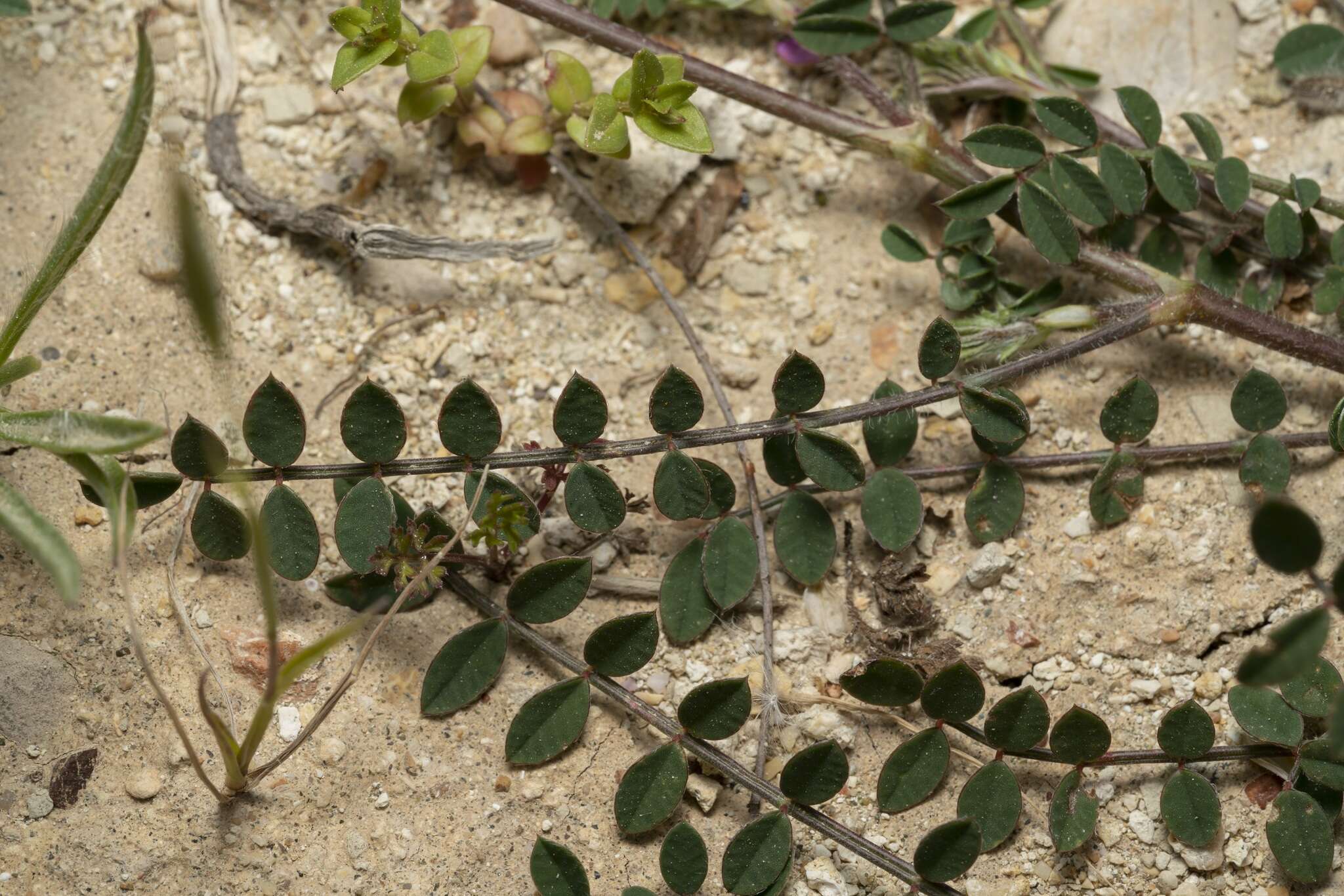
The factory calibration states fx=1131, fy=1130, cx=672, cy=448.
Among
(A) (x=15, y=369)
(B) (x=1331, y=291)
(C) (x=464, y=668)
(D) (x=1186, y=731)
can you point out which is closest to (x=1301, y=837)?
(D) (x=1186, y=731)

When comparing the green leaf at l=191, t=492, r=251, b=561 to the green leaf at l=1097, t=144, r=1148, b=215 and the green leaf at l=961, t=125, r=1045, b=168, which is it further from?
the green leaf at l=1097, t=144, r=1148, b=215

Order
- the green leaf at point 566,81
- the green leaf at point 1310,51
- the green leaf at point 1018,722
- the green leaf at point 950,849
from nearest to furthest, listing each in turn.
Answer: the green leaf at point 950,849, the green leaf at point 1018,722, the green leaf at point 566,81, the green leaf at point 1310,51

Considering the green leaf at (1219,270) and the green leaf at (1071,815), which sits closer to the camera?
the green leaf at (1071,815)

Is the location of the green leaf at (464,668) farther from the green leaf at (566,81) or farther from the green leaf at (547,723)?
the green leaf at (566,81)

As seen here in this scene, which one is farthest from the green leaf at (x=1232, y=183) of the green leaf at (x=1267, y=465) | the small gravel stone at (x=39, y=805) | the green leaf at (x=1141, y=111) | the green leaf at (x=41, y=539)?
the small gravel stone at (x=39, y=805)

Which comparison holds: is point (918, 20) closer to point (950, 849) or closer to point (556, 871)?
point (950, 849)

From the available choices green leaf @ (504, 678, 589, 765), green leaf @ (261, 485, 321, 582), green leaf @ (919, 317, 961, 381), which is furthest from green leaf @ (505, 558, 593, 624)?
green leaf @ (919, 317, 961, 381)

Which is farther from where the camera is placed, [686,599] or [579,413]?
[686,599]

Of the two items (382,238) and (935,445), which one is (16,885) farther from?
(935,445)
